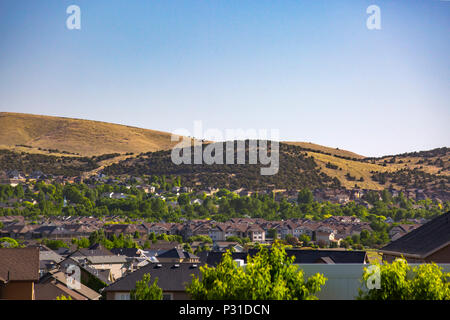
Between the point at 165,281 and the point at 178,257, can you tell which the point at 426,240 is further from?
the point at 178,257

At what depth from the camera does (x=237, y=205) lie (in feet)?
483

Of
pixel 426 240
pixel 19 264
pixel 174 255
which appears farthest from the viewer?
pixel 174 255

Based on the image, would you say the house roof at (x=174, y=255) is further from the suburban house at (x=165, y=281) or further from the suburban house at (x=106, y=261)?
the suburban house at (x=165, y=281)

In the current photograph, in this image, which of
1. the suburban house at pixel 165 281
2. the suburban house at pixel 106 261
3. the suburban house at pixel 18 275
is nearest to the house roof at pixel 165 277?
the suburban house at pixel 165 281

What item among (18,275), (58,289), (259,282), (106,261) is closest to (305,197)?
(106,261)

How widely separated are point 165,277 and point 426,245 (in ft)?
45.2

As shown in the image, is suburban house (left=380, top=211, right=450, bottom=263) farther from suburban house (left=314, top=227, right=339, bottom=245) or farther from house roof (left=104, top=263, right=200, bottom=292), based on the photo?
suburban house (left=314, top=227, right=339, bottom=245)

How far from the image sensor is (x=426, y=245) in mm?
20234

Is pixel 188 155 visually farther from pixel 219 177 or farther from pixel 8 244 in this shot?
pixel 8 244

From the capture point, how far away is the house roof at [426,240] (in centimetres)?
1966

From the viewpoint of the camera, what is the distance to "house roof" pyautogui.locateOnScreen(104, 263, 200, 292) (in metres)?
29.1

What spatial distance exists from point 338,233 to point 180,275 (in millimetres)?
76699

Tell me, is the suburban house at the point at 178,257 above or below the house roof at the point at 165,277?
below

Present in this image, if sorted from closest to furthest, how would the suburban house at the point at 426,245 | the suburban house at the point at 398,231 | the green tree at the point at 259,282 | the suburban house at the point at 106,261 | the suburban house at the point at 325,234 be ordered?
the green tree at the point at 259,282 → the suburban house at the point at 426,245 → the suburban house at the point at 106,261 → the suburban house at the point at 398,231 → the suburban house at the point at 325,234
